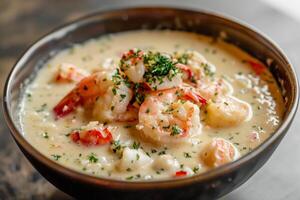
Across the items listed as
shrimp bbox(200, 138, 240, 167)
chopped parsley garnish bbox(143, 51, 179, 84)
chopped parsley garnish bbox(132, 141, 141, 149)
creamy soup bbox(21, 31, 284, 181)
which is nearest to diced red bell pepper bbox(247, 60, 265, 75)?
creamy soup bbox(21, 31, 284, 181)

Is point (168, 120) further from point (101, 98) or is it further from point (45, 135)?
point (45, 135)

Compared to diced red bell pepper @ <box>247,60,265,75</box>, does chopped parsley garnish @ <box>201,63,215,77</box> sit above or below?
below

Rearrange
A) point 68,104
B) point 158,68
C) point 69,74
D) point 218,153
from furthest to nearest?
point 69,74, point 68,104, point 158,68, point 218,153

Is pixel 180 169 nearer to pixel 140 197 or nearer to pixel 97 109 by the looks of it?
pixel 140 197

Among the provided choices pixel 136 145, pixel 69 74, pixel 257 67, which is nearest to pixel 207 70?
pixel 257 67

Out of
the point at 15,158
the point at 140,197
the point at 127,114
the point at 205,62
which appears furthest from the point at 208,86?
the point at 15,158

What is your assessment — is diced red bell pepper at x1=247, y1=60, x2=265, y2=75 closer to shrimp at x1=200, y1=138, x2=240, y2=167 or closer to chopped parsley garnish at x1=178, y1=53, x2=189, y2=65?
chopped parsley garnish at x1=178, y1=53, x2=189, y2=65

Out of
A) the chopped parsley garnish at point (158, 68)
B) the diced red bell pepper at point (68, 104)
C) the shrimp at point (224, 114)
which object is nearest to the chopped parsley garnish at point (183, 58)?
the chopped parsley garnish at point (158, 68)
